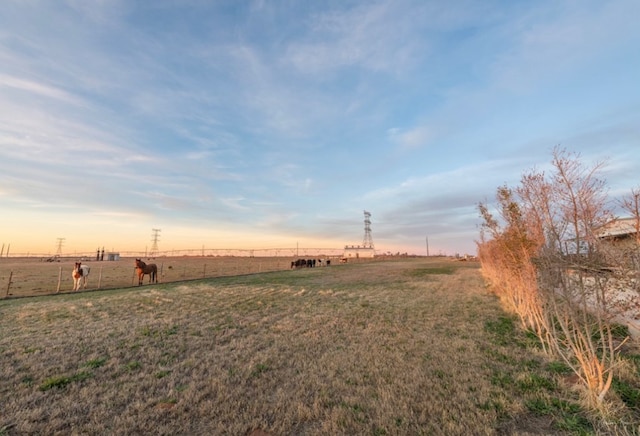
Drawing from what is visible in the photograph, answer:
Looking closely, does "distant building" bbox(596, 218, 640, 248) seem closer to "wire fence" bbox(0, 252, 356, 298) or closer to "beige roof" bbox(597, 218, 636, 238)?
"beige roof" bbox(597, 218, 636, 238)

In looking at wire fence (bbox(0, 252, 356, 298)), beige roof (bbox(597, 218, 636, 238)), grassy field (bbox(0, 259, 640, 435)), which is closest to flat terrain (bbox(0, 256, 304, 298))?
wire fence (bbox(0, 252, 356, 298))

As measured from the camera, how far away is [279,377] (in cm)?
612

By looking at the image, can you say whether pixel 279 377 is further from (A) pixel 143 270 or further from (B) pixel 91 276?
(B) pixel 91 276

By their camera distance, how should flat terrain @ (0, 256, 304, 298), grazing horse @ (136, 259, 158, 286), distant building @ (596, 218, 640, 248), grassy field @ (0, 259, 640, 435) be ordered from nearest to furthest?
distant building @ (596, 218, 640, 248), grassy field @ (0, 259, 640, 435), flat terrain @ (0, 256, 304, 298), grazing horse @ (136, 259, 158, 286)

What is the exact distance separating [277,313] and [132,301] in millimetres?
8275

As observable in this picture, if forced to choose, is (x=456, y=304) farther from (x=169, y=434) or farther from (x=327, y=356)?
(x=169, y=434)

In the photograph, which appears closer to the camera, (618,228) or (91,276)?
(618,228)

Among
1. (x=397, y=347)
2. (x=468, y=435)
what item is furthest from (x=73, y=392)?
(x=397, y=347)

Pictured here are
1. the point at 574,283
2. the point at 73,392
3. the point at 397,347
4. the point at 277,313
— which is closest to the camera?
the point at 574,283

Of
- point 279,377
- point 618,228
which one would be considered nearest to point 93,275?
point 279,377

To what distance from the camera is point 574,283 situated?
194 inches

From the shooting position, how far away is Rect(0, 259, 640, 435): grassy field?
432cm

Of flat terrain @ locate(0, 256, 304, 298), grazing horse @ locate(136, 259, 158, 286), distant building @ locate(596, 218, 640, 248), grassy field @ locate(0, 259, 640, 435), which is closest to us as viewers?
distant building @ locate(596, 218, 640, 248)

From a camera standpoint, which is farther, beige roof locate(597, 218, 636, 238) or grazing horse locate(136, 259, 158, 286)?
grazing horse locate(136, 259, 158, 286)
